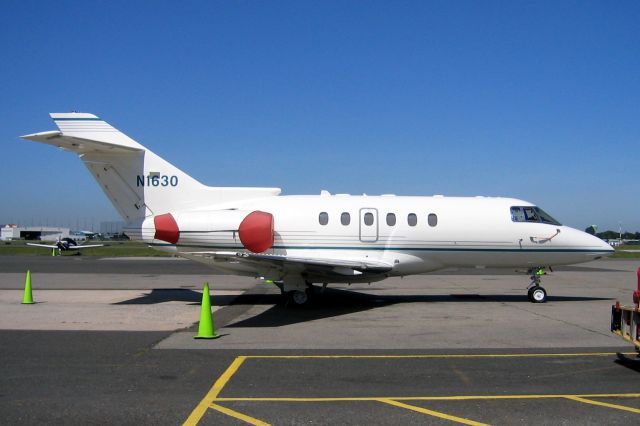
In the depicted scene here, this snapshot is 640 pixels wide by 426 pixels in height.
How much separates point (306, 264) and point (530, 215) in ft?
23.7

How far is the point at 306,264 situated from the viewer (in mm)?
13781

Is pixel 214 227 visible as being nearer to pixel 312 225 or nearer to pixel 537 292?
pixel 312 225

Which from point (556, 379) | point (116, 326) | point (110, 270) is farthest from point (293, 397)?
point (110, 270)

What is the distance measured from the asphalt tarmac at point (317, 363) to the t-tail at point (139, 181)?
282 cm

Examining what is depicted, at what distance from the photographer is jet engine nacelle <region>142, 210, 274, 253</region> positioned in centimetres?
1524

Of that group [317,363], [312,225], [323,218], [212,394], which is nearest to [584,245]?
[323,218]

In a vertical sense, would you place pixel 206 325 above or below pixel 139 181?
below

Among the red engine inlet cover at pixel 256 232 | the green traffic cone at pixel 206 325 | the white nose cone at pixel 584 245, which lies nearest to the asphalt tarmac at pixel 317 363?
the green traffic cone at pixel 206 325

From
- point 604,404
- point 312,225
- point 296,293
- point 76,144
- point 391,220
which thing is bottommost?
point 604,404

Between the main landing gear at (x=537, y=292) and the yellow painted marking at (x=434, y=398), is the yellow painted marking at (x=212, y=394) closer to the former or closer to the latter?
the yellow painted marking at (x=434, y=398)

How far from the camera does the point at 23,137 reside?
13.6 metres

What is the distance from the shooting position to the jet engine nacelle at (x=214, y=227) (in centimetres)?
1524

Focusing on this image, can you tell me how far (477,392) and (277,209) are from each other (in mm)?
9732

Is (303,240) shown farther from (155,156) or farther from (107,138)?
(107,138)
